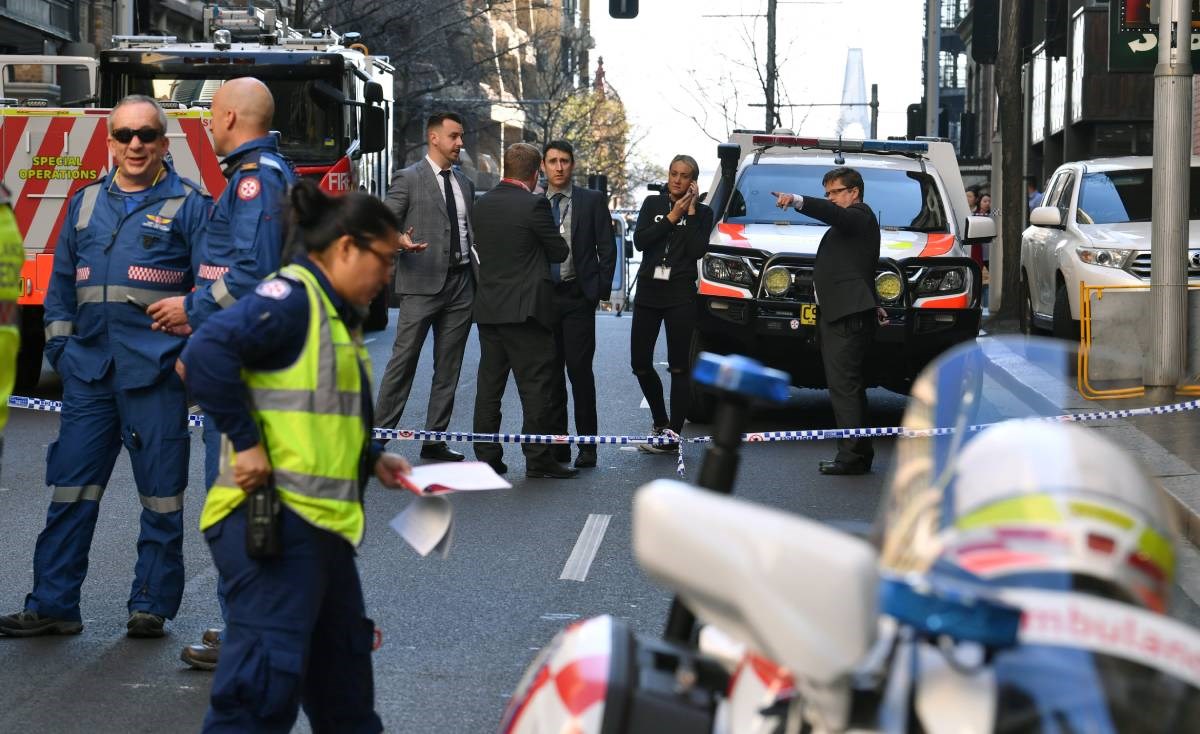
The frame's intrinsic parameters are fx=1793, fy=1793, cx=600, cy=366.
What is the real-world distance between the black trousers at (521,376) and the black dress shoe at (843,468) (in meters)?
1.64

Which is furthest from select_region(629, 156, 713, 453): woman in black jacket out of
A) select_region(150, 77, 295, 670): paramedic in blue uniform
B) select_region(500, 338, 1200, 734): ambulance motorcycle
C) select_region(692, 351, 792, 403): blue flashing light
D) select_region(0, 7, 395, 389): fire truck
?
select_region(500, 338, 1200, 734): ambulance motorcycle

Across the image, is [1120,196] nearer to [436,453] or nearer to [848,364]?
[848,364]

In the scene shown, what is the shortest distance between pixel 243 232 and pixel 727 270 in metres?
7.08

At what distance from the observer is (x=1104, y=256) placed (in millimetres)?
15539

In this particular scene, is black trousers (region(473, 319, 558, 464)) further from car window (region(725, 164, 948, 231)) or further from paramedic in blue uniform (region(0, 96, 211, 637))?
paramedic in blue uniform (region(0, 96, 211, 637))

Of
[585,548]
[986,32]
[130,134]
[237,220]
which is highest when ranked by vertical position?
[986,32]

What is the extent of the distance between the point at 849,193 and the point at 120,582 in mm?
4808

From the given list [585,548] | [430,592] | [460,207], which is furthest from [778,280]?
[430,592]

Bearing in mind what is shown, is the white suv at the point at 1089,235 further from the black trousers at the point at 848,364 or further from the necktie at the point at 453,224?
the necktie at the point at 453,224

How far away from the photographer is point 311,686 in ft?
13.4

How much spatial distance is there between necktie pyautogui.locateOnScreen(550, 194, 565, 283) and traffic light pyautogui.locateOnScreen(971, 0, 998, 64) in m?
16.0

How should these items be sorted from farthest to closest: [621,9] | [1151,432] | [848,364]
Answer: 1. [621,9]
2. [1151,432]
3. [848,364]

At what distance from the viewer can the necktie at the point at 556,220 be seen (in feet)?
35.5

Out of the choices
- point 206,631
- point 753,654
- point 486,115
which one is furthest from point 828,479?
point 486,115
